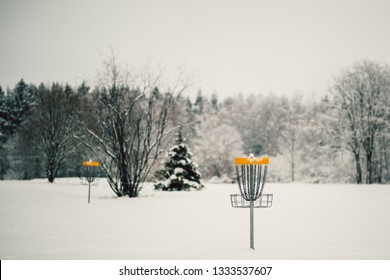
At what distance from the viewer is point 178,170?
22781 mm

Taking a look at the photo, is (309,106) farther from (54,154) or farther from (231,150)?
(54,154)

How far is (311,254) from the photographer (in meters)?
5.39

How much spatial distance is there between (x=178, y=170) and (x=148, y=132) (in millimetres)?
6422

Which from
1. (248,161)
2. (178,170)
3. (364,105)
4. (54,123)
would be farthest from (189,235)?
(54,123)

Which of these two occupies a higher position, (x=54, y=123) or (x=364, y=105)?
(x=364, y=105)

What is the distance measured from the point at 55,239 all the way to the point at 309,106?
45634 mm

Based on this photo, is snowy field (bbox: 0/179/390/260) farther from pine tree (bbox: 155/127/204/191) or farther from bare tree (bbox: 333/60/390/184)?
bare tree (bbox: 333/60/390/184)

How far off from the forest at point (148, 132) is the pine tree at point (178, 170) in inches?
37.7

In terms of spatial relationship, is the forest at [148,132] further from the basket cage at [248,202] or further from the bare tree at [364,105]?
the basket cage at [248,202]

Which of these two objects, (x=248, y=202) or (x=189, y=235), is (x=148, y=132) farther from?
(x=189, y=235)

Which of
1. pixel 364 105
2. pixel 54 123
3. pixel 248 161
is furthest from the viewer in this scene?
pixel 54 123

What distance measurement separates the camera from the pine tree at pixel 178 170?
896 inches

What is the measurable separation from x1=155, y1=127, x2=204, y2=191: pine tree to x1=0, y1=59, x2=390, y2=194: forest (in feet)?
3.14

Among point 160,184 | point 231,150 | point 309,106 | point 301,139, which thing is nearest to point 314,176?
point 301,139
